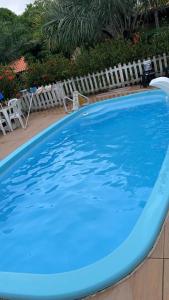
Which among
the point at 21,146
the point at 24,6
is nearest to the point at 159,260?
the point at 21,146

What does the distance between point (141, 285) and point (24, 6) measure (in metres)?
40.5

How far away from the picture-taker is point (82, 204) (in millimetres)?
4809

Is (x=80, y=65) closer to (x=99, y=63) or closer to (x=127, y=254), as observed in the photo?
(x=99, y=63)

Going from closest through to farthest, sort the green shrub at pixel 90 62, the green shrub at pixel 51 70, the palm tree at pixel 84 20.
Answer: the green shrub at pixel 90 62 → the green shrub at pixel 51 70 → the palm tree at pixel 84 20

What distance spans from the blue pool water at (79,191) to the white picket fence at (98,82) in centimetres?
248

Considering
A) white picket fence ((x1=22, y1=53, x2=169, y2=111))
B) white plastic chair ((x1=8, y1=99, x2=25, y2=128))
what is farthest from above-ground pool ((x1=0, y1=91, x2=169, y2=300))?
white picket fence ((x1=22, y1=53, x2=169, y2=111))

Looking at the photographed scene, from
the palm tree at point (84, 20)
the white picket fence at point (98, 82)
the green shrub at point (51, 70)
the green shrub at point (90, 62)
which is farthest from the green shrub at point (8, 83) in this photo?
the palm tree at point (84, 20)

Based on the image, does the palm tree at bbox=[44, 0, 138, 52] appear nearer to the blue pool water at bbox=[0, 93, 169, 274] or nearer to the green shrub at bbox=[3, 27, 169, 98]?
the green shrub at bbox=[3, 27, 169, 98]

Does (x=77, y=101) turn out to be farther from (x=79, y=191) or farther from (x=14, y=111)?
(x=79, y=191)

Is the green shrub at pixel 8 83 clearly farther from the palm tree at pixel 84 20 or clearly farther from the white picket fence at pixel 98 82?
the palm tree at pixel 84 20

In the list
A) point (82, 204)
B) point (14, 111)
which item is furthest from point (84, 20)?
point (82, 204)

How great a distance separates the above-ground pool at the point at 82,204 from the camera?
2656 millimetres

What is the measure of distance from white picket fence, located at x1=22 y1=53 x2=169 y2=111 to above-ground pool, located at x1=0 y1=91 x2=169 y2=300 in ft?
7.60

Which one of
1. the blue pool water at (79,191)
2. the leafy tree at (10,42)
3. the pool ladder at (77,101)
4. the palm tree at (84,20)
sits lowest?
the blue pool water at (79,191)
